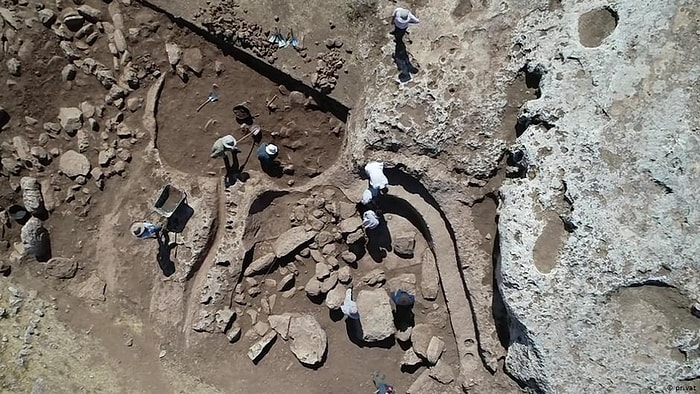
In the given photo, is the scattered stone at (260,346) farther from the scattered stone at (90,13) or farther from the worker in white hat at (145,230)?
the scattered stone at (90,13)

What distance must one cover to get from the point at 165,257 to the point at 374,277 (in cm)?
298

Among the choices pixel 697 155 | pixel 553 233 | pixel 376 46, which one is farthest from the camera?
A: pixel 376 46

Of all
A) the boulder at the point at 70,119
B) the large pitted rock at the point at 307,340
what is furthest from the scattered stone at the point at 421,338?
the boulder at the point at 70,119

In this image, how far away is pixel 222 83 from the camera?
7.98 metres

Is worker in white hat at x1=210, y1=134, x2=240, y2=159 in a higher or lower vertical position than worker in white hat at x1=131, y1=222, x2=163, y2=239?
higher

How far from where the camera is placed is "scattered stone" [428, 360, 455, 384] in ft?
24.8

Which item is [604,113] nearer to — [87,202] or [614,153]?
[614,153]

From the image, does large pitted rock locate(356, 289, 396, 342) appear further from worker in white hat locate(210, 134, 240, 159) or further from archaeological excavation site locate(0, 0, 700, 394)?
worker in white hat locate(210, 134, 240, 159)

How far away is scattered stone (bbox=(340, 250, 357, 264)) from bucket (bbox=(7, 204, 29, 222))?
179 inches

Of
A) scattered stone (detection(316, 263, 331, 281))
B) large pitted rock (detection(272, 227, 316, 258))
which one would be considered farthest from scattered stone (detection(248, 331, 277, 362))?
large pitted rock (detection(272, 227, 316, 258))

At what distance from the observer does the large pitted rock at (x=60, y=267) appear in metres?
7.79

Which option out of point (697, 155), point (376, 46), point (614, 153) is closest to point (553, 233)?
point (614, 153)

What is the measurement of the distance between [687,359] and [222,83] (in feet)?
22.4

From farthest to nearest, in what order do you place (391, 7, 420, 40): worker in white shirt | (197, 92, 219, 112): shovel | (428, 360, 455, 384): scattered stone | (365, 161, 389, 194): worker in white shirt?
(197, 92, 219, 112): shovel
(428, 360, 455, 384): scattered stone
(365, 161, 389, 194): worker in white shirt
(391, 7, 420, 40): worker in white shirt
